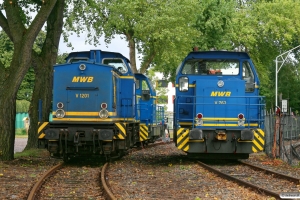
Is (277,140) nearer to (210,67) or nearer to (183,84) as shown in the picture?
(210,67)

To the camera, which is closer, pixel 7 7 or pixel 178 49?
pixel 7 7

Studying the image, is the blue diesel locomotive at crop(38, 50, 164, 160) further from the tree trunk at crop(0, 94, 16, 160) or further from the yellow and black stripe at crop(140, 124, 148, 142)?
the yellow and black stripe at crop(140, 124, 148, 142)

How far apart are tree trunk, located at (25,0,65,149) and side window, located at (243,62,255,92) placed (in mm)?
7579

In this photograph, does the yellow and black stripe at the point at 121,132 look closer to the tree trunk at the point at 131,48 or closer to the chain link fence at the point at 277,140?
the chain link fence at the point at 277,140

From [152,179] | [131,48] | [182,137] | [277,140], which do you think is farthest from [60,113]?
[131,48]

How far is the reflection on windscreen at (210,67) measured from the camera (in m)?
17.1

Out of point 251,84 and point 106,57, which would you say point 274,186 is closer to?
point 251,84

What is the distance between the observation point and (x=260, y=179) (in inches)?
508

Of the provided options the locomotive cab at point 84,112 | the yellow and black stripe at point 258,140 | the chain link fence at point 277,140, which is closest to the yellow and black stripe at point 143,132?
the chain link fence at point 277,140

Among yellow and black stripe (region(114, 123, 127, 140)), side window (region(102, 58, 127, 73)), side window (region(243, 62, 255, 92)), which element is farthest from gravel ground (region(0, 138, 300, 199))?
side window (region(102, 58, 127, 73))

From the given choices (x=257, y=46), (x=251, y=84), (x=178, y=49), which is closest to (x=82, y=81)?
(x=251, y=84)

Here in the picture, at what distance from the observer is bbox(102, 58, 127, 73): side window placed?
18203 millimetres

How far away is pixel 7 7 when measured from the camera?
1770cm

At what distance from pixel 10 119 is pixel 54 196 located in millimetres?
7071
